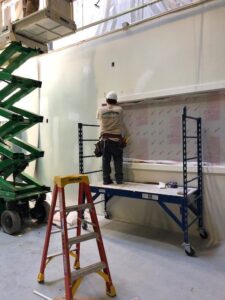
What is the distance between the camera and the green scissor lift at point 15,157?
146 inches

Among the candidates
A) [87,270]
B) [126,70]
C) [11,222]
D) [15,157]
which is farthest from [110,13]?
[87,270]

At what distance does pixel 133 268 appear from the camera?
8.64ft

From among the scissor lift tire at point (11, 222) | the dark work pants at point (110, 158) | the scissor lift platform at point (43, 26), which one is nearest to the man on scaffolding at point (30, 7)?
the scissor lift platform at point (43, 26)

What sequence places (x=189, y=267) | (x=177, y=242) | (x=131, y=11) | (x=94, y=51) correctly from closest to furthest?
1. (x=189, y=267)
2. (x=177, y=242)
3. (x=131, y=11)
4. (x=94, y=51)

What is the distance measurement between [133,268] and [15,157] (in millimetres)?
2158

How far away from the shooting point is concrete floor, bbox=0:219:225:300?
221 centimetres

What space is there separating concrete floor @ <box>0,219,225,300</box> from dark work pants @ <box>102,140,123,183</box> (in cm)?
73

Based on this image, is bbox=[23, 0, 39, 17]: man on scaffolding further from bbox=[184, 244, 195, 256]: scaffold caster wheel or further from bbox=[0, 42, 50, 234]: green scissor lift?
bbox=[184, 244, 195, 256]: scaffold caster wheel

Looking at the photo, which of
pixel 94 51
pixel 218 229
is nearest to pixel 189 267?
pixel 218 229

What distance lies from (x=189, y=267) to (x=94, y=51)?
3297 mm

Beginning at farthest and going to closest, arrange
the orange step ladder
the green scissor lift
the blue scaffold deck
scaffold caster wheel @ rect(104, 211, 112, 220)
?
scaffold caster wheel @ rect(104, 211, 112, 220) → the green scissor lift → the blue scaffold deck → the orange step ladder

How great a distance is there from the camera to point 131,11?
3.81m

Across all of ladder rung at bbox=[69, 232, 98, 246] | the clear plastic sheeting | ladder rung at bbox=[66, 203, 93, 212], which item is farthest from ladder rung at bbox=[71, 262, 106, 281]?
the clear plastic sheeting

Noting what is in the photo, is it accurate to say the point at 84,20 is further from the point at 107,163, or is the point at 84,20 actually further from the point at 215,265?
the point at 215,265
